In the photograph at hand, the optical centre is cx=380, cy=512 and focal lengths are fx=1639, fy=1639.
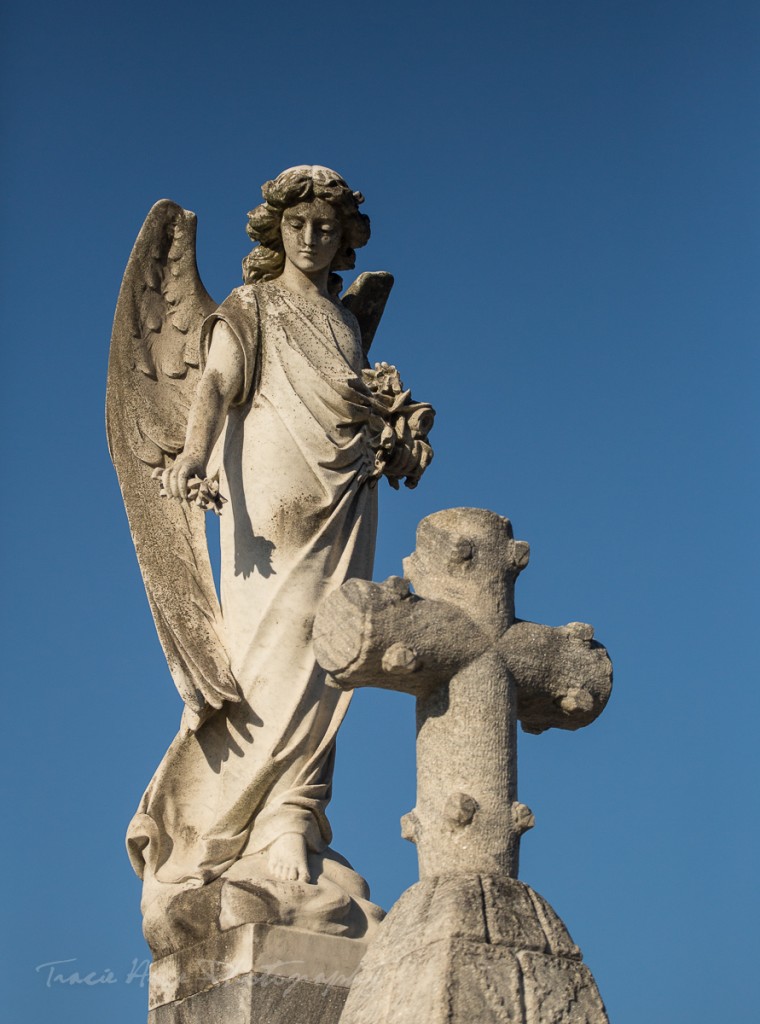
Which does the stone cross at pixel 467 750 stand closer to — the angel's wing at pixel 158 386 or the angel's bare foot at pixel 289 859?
the angel's bare foot at pixel 289 859

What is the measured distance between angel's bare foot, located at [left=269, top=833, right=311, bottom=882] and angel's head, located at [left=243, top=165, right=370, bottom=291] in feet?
8.87

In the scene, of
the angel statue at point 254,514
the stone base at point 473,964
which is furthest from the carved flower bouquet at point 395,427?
the stone base at point 473,964

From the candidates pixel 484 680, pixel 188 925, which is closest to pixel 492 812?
pixel 484 680

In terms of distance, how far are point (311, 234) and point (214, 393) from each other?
92 centimetres

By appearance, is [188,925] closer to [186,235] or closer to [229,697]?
[229,697]

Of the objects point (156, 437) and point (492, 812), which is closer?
point (492, 812)

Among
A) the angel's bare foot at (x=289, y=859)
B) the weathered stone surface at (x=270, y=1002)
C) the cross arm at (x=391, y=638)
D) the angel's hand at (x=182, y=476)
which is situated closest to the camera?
the cross arm at (x=391, y=638)

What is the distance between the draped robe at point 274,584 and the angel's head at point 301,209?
1.04 ft

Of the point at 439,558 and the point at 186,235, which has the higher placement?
the point at 186,235

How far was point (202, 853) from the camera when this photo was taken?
22.3ft

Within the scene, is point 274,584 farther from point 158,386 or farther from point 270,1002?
point 270,1002

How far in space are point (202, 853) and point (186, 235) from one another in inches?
115

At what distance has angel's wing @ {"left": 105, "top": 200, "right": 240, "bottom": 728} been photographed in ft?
24.4

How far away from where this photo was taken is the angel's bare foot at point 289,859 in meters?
6.51
